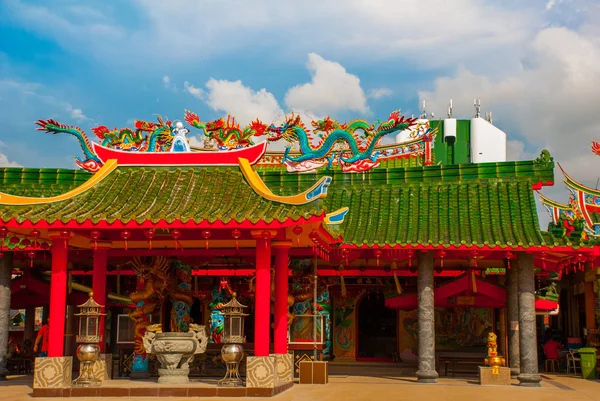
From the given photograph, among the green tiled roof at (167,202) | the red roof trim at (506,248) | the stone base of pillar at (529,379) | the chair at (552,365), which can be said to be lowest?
the chair at (552,365)

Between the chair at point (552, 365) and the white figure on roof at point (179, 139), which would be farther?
the chair at point (552, 365)

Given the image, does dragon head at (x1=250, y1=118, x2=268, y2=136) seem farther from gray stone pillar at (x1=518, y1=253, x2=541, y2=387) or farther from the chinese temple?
gray stone pillar at (x1=518, y1=253, x2=541, y2=387)

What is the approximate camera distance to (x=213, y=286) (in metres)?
21.4

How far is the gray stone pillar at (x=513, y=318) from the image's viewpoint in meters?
17.0

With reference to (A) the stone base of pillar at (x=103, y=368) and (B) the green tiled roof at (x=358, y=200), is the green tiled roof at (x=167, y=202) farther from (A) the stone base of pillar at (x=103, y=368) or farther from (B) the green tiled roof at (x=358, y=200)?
(A) the stone base of pillar at (x=103, y=368)

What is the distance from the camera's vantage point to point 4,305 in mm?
17766

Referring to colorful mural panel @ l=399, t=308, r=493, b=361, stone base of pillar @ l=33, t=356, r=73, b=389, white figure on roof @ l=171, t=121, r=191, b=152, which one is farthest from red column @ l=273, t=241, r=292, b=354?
colorful mural panel @ l=399, t=308, r=493, b=361

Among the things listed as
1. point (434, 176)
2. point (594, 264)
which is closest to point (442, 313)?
point (594, 264)

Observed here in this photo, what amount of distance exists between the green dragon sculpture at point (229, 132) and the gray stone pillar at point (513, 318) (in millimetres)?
7282

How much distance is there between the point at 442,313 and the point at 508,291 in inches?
225

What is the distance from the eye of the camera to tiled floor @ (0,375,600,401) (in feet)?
44.7

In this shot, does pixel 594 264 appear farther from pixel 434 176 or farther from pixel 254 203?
pixel 254 203

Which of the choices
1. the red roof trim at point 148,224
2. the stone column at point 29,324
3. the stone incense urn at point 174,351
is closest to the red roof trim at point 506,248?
the red roof trim at point 148,224

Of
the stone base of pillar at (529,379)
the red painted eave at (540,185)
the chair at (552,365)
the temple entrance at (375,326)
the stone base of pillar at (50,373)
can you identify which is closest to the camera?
the stone base of pillar at (50,373)
